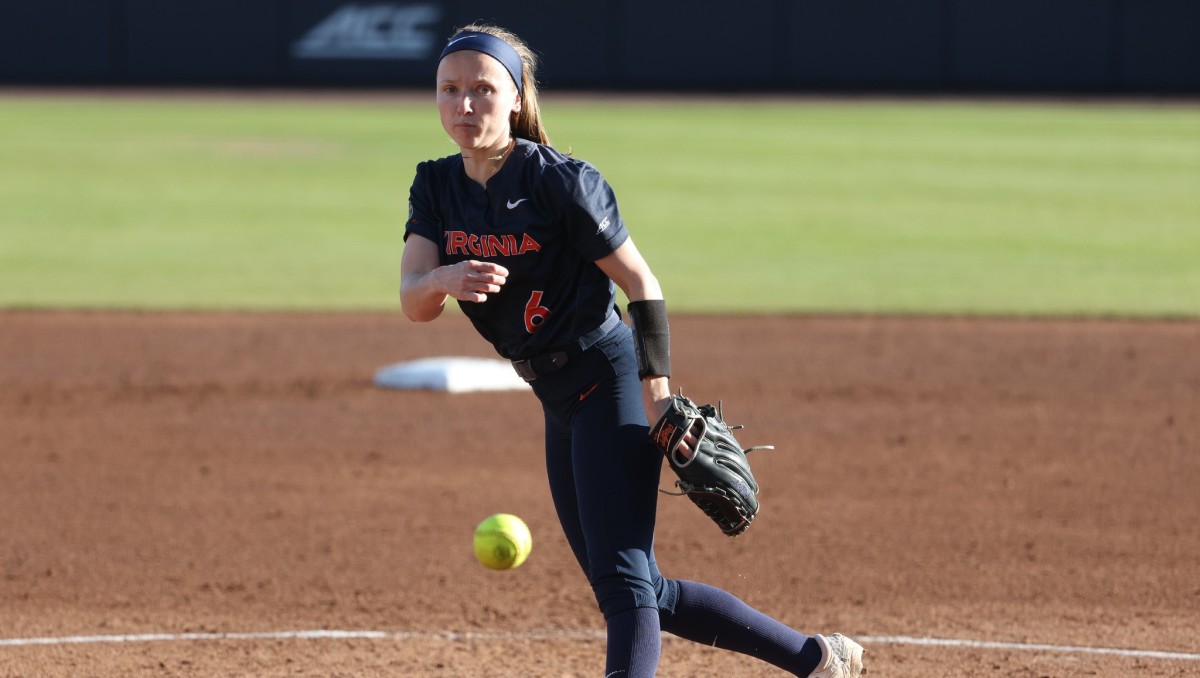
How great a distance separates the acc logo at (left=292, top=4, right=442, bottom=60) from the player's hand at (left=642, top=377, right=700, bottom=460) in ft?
110

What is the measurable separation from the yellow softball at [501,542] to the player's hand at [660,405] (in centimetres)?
135

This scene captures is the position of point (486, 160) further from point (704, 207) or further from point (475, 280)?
point (704, 207)

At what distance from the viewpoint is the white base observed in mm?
8484

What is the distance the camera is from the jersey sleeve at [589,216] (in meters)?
3.25

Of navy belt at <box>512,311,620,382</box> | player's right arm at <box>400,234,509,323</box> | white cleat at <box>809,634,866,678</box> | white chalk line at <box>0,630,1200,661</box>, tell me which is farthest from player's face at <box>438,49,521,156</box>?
white chalk line at <box>0,630,1200,661</box>

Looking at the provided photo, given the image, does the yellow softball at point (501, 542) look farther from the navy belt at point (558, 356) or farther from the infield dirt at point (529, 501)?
the navy belt at point (558, 356)

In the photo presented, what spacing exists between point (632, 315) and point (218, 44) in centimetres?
3365

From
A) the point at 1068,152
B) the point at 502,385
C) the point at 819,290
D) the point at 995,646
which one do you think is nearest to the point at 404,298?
the point at 995,646

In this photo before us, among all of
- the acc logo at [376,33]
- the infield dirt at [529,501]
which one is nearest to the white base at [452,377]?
the infield dirt at [529,501]

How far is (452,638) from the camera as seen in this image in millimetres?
4625

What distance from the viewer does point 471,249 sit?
3.40 m

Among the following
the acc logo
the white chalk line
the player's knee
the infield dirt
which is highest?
the player's knee

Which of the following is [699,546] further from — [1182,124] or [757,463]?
[1182,124]

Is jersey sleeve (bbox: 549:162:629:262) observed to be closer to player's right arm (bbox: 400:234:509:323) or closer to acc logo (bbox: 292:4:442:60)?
player's right arm (bbox: 400:234:509:323)
